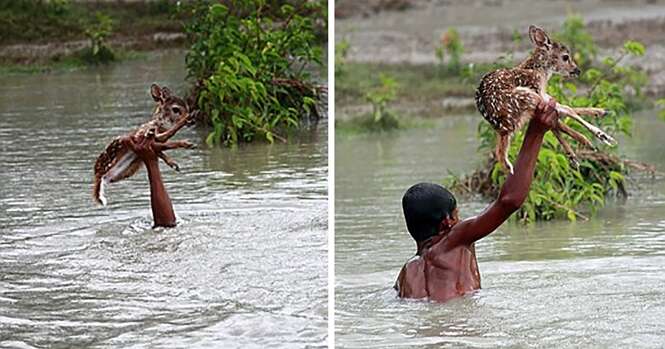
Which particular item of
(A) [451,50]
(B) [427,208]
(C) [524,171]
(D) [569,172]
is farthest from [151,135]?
(A) [451,50]

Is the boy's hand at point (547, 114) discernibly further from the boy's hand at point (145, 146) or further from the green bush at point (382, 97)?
the green bush at point (382, 97)

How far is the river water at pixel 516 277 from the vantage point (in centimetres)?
294

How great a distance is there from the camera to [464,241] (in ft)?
10.2

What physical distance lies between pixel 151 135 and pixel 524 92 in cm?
106

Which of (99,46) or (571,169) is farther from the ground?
(99,46)

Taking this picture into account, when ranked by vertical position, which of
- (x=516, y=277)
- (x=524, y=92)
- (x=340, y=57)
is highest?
(x=524, y=92)

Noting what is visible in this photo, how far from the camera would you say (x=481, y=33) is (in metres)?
7.54

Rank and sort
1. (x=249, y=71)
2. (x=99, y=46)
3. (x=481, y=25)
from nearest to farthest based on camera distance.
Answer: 1. (x=249, y=71)
2. (x=99, y=46)
3. (x=481, y=25)

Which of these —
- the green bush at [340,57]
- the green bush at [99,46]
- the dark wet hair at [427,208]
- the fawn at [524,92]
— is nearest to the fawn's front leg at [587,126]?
the fawn at [524,92]

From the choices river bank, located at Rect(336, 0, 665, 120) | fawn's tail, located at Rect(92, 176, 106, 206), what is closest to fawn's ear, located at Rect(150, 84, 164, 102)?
fawn's tail, located at Rect(92, 176, 106, 206)

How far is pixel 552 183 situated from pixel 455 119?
2.24m

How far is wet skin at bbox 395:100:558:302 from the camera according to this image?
9.80ft

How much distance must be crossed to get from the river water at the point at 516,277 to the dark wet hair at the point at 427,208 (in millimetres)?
162

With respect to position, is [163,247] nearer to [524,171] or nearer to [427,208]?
[427,208]
